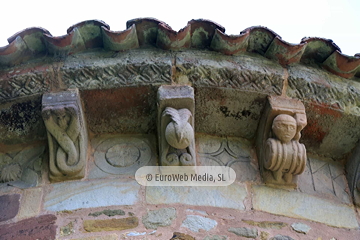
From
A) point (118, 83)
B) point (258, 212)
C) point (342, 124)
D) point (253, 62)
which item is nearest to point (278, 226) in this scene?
point (258, 212)

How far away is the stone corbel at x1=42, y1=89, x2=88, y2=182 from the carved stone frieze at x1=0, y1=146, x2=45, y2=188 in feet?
0.47

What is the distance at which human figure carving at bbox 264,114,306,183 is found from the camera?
2865mm

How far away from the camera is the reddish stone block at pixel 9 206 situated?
2703 mm

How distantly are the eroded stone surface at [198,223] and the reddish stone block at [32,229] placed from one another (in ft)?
2.49

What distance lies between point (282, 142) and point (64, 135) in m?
1.40

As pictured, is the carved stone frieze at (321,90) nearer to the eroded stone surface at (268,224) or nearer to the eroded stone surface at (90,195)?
the eroded stone surface at (268,224)

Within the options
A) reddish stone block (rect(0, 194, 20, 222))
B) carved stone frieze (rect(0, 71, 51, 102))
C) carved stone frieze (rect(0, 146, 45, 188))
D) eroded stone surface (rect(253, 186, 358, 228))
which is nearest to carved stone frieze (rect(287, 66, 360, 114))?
eroded stone surface (rect(253, 186, 358, 228))

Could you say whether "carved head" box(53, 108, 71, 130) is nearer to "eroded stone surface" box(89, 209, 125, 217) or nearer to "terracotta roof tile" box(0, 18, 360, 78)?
"terracotta roof tile" box(0, 18, 360, 78)

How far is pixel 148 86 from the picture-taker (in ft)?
9.77

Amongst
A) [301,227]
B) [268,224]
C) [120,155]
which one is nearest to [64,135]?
[120,155]

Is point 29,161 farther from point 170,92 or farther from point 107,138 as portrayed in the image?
point 170,92

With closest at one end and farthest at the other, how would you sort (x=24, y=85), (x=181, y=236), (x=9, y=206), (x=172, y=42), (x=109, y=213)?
(x=181, y=236), (x=109, y=213), (x=9, y=206), (x=24, y=85), (x=172, y=42)

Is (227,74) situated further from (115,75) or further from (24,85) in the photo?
(24,85)

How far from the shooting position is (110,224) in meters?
2.59
